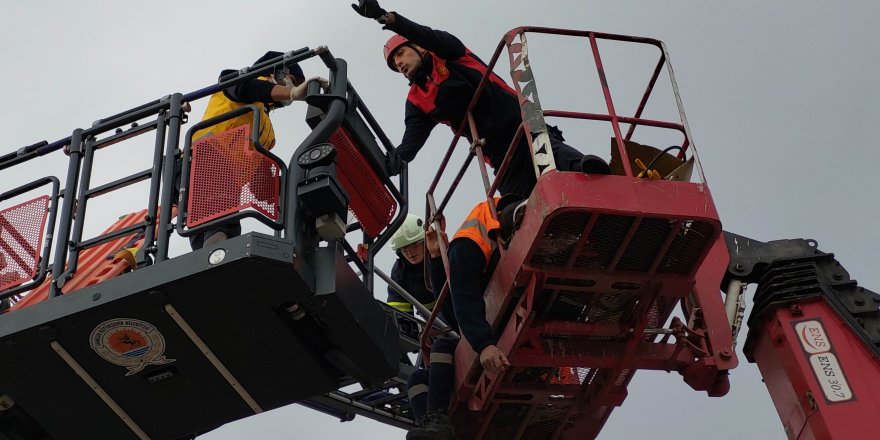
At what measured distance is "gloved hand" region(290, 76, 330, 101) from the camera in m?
10.8

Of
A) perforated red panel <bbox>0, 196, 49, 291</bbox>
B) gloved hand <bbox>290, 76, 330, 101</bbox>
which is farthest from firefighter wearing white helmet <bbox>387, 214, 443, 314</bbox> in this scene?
perforated red panel <bbox>0, 196, 49, 291</bbox>

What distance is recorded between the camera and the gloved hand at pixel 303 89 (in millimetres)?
10812

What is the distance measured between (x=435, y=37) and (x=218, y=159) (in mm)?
2368

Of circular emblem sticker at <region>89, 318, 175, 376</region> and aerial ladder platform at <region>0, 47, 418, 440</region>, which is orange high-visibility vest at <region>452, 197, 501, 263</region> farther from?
circular emblem sticker at <region>89, 318, 175, 376</region>

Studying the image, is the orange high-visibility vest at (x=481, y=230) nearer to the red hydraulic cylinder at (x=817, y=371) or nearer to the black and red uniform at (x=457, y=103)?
the black and red uniform at (x=457, y=103)

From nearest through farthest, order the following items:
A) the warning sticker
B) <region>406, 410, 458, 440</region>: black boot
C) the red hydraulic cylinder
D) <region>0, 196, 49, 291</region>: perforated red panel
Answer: the red hydraulic cylinder < the warning sticker < <region>406, 410, 458, 440</region>: black boot < <region>0, 196, 49, 291</region>: perforated red panel

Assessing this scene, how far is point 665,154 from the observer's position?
1034cm

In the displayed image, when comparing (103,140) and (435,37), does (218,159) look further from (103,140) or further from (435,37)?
(435,37)

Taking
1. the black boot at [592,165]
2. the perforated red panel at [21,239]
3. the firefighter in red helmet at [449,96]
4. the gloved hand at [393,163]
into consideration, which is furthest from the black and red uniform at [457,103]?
the perforated red panel at [21,239]

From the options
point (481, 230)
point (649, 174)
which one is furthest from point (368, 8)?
point (649, 174)

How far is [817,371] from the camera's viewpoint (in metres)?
9.43

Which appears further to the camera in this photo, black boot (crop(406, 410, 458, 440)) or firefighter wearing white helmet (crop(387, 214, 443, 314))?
firefighter wearing white helmet (crop(387, 214, 443, 314))

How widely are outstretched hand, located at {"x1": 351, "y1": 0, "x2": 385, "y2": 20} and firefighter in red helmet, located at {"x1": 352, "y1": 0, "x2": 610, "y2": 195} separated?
Result: 7cm

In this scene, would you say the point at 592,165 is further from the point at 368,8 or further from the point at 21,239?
the point at 21,239
